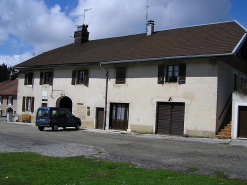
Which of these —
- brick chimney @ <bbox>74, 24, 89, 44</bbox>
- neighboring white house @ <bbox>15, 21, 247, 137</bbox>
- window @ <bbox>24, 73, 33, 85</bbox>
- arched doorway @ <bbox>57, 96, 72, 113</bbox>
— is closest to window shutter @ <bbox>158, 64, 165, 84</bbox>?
neighboring white house @ <bbox>15, 21, 247, 137</bbox>

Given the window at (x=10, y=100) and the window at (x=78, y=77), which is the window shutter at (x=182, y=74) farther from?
the window at (x=10, y=100)

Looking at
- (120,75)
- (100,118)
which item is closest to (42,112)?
(100,118)

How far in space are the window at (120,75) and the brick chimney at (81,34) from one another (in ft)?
38.6

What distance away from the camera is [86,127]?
25.2 metres

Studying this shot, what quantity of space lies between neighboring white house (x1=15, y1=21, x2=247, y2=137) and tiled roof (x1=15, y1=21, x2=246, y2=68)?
0.07m

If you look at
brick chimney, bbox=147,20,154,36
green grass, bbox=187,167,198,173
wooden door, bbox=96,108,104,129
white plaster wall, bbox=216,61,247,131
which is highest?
brick chimney, bbox=147,20,154,36

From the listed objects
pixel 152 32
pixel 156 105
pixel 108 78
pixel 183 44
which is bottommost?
pixel 156 105

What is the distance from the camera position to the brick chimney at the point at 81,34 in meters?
33.4

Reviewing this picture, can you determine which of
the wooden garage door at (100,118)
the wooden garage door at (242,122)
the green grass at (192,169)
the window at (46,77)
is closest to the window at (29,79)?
the window at (46,77)

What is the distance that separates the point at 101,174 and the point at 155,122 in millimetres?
13753

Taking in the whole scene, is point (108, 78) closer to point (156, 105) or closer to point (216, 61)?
point (156, 105)

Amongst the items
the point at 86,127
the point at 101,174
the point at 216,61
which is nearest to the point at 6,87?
the point at 86,127

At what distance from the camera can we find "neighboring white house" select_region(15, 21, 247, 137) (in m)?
18.8

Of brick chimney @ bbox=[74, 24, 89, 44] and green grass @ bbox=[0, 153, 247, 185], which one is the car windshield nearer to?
green grass @ bbox=[0, 153, 247, 185]
